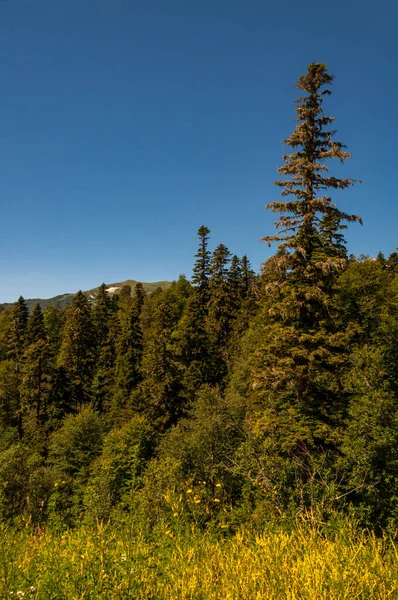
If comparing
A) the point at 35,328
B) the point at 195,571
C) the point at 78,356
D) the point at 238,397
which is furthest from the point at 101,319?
the point at 195,571

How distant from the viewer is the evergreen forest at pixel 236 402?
315 inches

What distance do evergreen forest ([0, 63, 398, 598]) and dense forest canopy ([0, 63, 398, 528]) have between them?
0.09 m

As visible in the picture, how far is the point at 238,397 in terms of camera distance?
3216 cm

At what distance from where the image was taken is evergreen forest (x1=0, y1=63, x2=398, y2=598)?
800 centimetres

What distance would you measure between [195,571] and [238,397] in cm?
2898

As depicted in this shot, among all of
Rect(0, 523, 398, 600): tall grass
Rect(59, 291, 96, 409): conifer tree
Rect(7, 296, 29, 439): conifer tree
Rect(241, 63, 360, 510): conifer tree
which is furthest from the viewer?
Rect(7, 296, 29, 439): conifer tree

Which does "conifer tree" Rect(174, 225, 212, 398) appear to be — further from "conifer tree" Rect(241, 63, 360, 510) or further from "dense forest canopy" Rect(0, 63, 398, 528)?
"conifer tree" Rect(241, 63, 360, 510)

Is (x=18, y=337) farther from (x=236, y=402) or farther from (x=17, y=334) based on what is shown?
(x=236, y=402)

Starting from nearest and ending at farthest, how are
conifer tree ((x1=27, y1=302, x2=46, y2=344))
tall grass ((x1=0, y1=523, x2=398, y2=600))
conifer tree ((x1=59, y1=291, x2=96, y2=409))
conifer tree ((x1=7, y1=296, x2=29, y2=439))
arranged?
1. tall grass ((x1=0, y1=523, x2=398, y2=600))
2. conifer tree ((x1=59, y1=291, x2=96, y2=409))
3. conifer tree ((x1=27, y1=302, x2=46, y2=344))
4. conifer tree ((x1=7, y1=296, x2=29, y2=439))

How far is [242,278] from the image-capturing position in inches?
2403

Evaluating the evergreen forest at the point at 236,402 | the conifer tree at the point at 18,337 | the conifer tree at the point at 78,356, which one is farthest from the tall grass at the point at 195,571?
the conifer tree at the point at 18,337

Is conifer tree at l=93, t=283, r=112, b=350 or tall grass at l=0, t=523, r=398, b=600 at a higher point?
conifer tree at l=93, t=283, r=112, b=350

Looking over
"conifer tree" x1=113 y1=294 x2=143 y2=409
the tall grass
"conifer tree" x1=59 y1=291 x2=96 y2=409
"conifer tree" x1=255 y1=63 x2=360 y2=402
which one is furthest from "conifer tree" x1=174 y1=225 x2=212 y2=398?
the tall grass

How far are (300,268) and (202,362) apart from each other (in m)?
24.4
